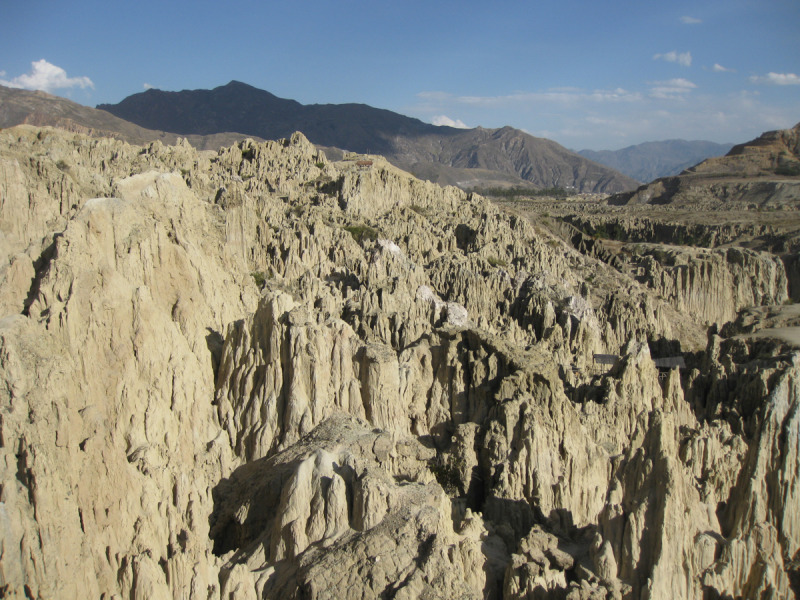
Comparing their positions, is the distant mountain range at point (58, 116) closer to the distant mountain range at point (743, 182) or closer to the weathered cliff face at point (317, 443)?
the distant mountain range at point (743, 182)

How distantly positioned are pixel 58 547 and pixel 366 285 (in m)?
23.5

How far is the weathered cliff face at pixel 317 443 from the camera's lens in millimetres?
14125

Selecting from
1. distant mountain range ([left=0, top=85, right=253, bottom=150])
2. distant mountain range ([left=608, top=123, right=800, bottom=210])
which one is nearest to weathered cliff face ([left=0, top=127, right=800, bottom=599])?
distant mountain range ([left=608, top=123, right=800, bottom=210])

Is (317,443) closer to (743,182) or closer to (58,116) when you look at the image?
(743,182)

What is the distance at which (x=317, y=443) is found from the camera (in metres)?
18.3

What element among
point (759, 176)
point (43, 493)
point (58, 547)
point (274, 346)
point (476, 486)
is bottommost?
point (476, 486)

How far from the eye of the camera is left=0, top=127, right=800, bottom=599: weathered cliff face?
14.1 metres

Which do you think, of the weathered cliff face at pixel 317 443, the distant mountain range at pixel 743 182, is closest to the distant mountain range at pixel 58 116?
the distant mountain range at pixel 743 182

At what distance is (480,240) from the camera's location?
172 ft

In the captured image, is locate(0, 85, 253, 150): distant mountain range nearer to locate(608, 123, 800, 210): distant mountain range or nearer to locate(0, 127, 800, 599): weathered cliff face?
locate(608, 123, 800, 210): distant mountain range

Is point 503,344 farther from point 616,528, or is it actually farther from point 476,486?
point 616,528

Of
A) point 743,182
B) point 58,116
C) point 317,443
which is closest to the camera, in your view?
point 317,443

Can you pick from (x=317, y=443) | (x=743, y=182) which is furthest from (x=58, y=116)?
(x=317, y=443)

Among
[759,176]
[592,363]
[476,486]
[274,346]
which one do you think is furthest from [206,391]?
[759,176]
